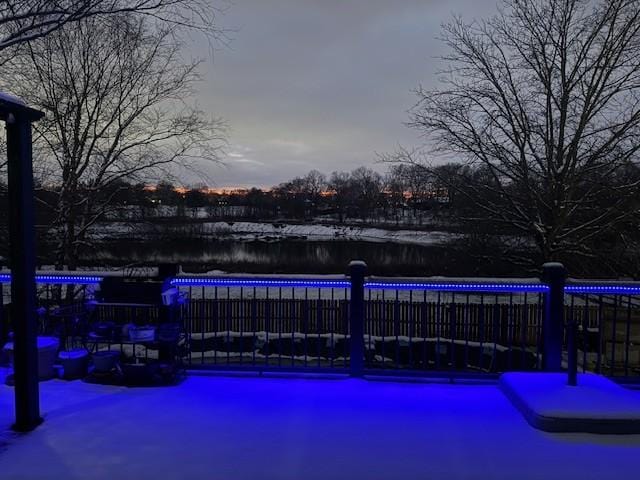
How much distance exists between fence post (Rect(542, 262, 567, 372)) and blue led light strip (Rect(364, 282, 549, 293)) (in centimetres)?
9

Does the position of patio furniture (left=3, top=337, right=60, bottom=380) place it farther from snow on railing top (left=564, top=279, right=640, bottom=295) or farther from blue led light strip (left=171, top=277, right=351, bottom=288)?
snow on railing top (left=564, top=279, right=640, bottom=295)

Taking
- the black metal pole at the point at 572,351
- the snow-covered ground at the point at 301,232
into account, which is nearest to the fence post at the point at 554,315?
the black metal pole at the point at 572,351

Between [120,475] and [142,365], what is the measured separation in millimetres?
1813

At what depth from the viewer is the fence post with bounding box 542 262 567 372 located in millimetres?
4496

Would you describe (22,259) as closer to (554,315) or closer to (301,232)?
(554,315)

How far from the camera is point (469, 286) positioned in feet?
15.5

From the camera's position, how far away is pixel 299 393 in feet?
14.1

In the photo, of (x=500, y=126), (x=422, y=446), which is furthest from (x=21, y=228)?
(x=500, y=126)

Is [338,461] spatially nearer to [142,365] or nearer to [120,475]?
[120,475]

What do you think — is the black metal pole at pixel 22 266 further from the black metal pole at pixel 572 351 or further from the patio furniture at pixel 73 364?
Answer: the black metal pole at pixel 572 351

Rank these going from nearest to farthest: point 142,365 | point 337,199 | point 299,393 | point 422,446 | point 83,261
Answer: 1. point 422,446
2. point 299,393
3. point 142,365
4. point 83,261
5. point 337,199

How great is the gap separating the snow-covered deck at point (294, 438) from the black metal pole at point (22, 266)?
0.31 m

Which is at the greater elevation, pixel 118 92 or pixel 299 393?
pixel 118 92

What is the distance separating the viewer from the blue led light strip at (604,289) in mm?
4598
